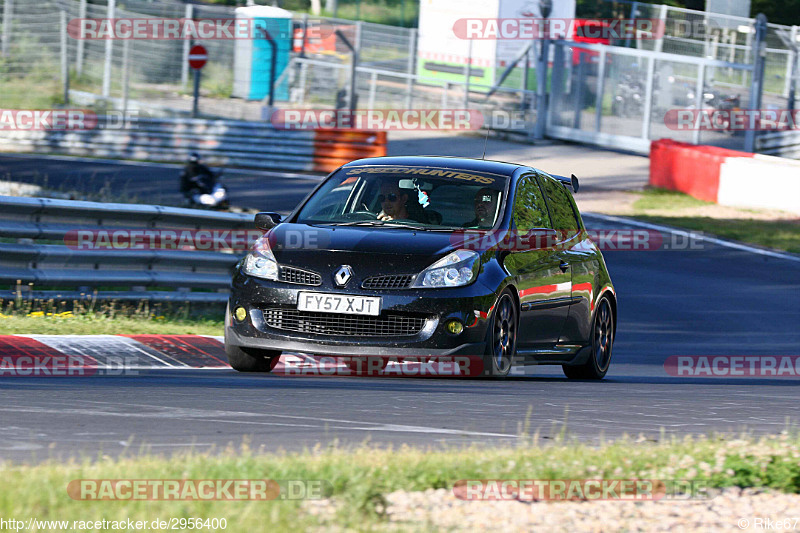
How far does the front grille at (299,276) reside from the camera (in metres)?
8.25

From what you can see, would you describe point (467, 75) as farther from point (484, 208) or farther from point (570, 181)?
point (484, 208)

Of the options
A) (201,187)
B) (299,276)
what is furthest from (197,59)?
(299,276)

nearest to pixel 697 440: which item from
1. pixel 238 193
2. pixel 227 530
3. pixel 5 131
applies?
pixel 227 530

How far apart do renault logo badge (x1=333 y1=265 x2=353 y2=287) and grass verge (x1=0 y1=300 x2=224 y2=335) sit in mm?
2619

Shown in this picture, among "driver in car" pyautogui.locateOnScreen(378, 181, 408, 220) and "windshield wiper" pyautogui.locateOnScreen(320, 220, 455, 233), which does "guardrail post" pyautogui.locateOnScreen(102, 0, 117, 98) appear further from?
"windshield wiper" pyautogui.locateOnScreen(320, 220, 455, 233)

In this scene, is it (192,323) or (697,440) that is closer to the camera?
(697,440)

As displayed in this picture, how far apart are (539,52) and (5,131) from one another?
1339 cm

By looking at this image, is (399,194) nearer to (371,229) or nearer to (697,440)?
(371,229)

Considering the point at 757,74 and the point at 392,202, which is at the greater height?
the point at 757,74

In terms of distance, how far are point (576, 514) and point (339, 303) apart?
4.07 m

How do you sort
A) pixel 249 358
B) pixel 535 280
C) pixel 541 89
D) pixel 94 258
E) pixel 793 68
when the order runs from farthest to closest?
1. pixel 541 89
2. pixel 793 68
3. pixel 94 258
4. pixel 535 280
5. pixel 249 358

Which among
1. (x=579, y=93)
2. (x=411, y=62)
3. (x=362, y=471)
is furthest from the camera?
(x=411, y=62)

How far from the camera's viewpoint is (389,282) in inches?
322

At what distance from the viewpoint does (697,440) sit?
584 cm
